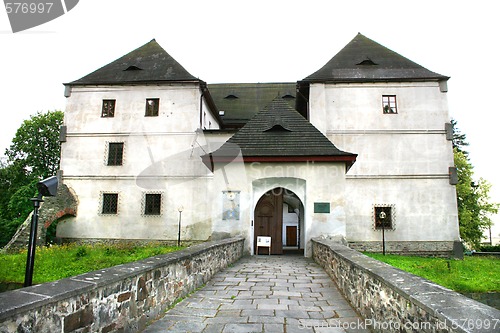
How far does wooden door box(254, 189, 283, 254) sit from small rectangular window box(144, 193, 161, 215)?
714cm

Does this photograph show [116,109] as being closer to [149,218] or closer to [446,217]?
[149,218]

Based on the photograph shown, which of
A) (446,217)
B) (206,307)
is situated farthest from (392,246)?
(206,307)

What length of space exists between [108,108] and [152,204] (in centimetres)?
610

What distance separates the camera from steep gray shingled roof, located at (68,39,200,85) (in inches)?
773

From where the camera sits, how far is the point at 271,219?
13.7m

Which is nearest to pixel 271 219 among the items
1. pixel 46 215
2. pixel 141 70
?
pixel 46 215

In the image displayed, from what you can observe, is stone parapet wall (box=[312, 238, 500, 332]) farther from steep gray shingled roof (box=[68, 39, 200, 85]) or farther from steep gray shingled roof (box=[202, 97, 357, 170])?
steep gray shingled roof (box=[68, 39, 200, 85])

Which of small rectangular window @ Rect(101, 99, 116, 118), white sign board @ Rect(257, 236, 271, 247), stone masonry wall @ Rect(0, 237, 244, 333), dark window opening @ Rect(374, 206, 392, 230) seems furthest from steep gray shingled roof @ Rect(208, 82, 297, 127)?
stone masonry wall @ Rect(0, 237, 244, 333)

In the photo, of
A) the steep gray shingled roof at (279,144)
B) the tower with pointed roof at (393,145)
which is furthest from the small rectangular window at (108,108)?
the tower with pointed roof at (393,145)

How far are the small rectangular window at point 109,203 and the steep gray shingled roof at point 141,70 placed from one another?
6.39 meters

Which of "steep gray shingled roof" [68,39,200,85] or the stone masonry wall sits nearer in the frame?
the stone masonry wall

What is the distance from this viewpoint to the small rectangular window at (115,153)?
1923cm

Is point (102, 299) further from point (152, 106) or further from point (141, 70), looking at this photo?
point (141, 70)

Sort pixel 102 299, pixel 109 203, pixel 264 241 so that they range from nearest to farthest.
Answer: pixel 102 299
pixel 264 241
pixel 109 203
